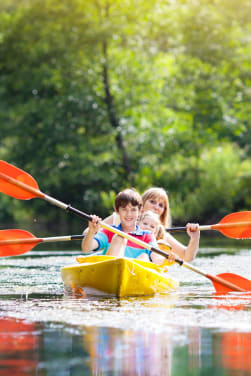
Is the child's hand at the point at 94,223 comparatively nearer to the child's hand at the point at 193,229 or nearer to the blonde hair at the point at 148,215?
the child's hand at the point at 193,229

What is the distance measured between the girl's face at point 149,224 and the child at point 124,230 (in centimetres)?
28

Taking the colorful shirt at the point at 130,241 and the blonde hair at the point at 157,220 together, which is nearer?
the colorful shirt at the point at 130,241

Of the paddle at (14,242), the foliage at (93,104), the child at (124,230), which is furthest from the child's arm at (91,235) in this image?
the foliage at (93,104)

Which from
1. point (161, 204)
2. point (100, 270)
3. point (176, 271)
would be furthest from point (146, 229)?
point (176, 271)

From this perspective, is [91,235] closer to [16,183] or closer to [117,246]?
[117,246]

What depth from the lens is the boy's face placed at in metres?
5.98

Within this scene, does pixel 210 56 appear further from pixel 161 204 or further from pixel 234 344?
pixel 234 344

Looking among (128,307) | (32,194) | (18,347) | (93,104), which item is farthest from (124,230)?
(93,104)

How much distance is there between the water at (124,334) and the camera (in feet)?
10.4

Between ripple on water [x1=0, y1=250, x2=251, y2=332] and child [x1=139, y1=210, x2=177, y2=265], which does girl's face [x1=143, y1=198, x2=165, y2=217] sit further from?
ripple on water [x1=0, y1=250, x2=251, y2=332]

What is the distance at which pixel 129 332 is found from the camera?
3891mm

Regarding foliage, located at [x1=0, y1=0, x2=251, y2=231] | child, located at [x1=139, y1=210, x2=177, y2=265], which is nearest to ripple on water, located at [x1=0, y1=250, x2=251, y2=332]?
child, located at [x1=139, y1=210, x2=177, y2=265]

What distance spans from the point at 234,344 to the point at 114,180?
16.9m

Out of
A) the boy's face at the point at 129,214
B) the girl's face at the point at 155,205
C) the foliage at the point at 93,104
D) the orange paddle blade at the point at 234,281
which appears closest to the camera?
the boy's face at the point at 129,214
